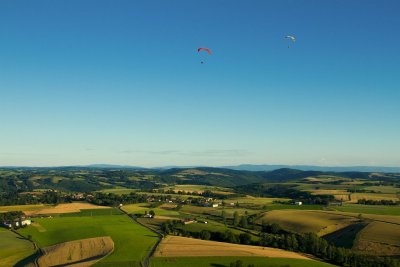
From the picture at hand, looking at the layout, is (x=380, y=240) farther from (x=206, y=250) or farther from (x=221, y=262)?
(x=221, y=262)

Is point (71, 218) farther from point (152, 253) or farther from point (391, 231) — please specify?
point (391, 231)

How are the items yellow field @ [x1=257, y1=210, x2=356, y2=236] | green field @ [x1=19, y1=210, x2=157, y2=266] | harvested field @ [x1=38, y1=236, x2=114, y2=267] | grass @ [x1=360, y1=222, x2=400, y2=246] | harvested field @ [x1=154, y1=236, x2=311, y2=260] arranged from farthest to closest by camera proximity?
yellow field @ [x1=257, y1=210, x2=356, y2=236], grass @ [x1=360, y1=222, x2=400, y2=246], green field @ [x1=19, y1=210, x2=157, y2=266], harvested field @ [x1=154, y1=236, x2=311, y2=260], harvested field @ [x1=38, y1=236, x2=114, y2=267]

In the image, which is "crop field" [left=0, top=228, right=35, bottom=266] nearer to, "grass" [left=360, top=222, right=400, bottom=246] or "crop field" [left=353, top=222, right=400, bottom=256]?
"crop field" [left=353, top=222, right=400, bottom=256]

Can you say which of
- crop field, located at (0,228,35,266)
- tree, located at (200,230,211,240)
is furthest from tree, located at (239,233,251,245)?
crop field, located at (0,228,35,266)

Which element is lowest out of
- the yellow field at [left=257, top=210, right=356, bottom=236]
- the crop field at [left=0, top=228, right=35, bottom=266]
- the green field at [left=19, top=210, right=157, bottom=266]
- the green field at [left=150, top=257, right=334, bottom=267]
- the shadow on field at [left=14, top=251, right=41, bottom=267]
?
the crop field at [left=0, top=228, right=35, bottom=266]

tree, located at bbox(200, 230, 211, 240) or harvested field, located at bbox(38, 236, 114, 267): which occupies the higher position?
tree, located at bbox(200, 230, 211, 240)

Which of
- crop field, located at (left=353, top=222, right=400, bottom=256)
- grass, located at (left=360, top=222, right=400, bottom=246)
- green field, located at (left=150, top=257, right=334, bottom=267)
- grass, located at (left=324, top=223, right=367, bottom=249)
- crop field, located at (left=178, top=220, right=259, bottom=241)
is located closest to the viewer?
green field, located at (left=150, top=257, right=334, bottom=267)

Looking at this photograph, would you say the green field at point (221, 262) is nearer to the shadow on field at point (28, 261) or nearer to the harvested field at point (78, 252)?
the harvested field at point (78, 252)
